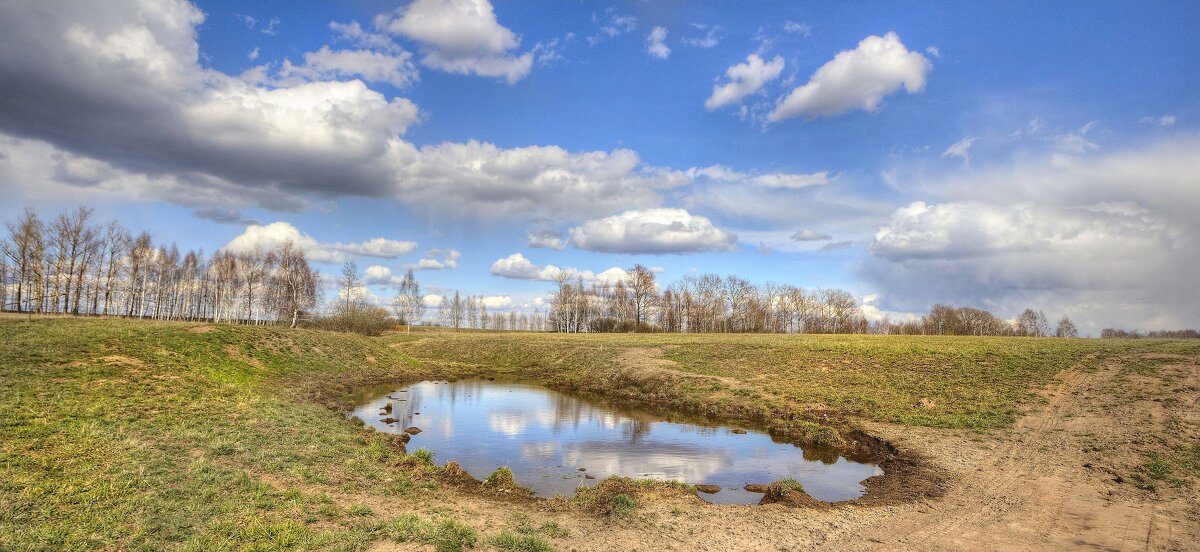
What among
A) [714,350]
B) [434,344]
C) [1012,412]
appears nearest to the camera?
[1012,412]

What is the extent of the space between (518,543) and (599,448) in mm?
10408

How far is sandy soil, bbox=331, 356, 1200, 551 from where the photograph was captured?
35.2 feet

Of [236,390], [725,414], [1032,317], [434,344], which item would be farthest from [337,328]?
→ [1032,317]

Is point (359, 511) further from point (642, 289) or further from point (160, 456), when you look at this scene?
point (642, 289)

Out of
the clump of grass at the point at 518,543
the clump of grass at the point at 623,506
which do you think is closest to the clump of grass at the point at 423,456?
the clump of grass at the point at 623,506

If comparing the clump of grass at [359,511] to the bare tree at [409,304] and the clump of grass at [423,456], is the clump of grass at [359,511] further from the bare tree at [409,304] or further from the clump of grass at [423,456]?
the bare tree at [409,304]

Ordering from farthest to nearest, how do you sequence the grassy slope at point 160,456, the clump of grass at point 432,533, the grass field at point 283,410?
1. the grass field at point 283,410
2. the clump of grass at point 432,533
3. the grassy slope at point 160,456

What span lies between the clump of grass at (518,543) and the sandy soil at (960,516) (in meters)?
0.41

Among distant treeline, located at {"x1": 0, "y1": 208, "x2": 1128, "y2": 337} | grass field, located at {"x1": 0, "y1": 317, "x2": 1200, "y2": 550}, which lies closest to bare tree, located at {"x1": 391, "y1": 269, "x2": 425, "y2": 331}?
distant treeline, located at {"x1": 0, "y1": 208, "x2": 1128, "y2": 337}

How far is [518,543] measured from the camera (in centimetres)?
998

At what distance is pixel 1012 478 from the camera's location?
15.3m

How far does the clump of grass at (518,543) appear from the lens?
9812mm

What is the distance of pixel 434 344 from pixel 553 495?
189 ft

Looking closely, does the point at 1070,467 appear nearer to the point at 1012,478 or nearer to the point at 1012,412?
the point at 1012,478
